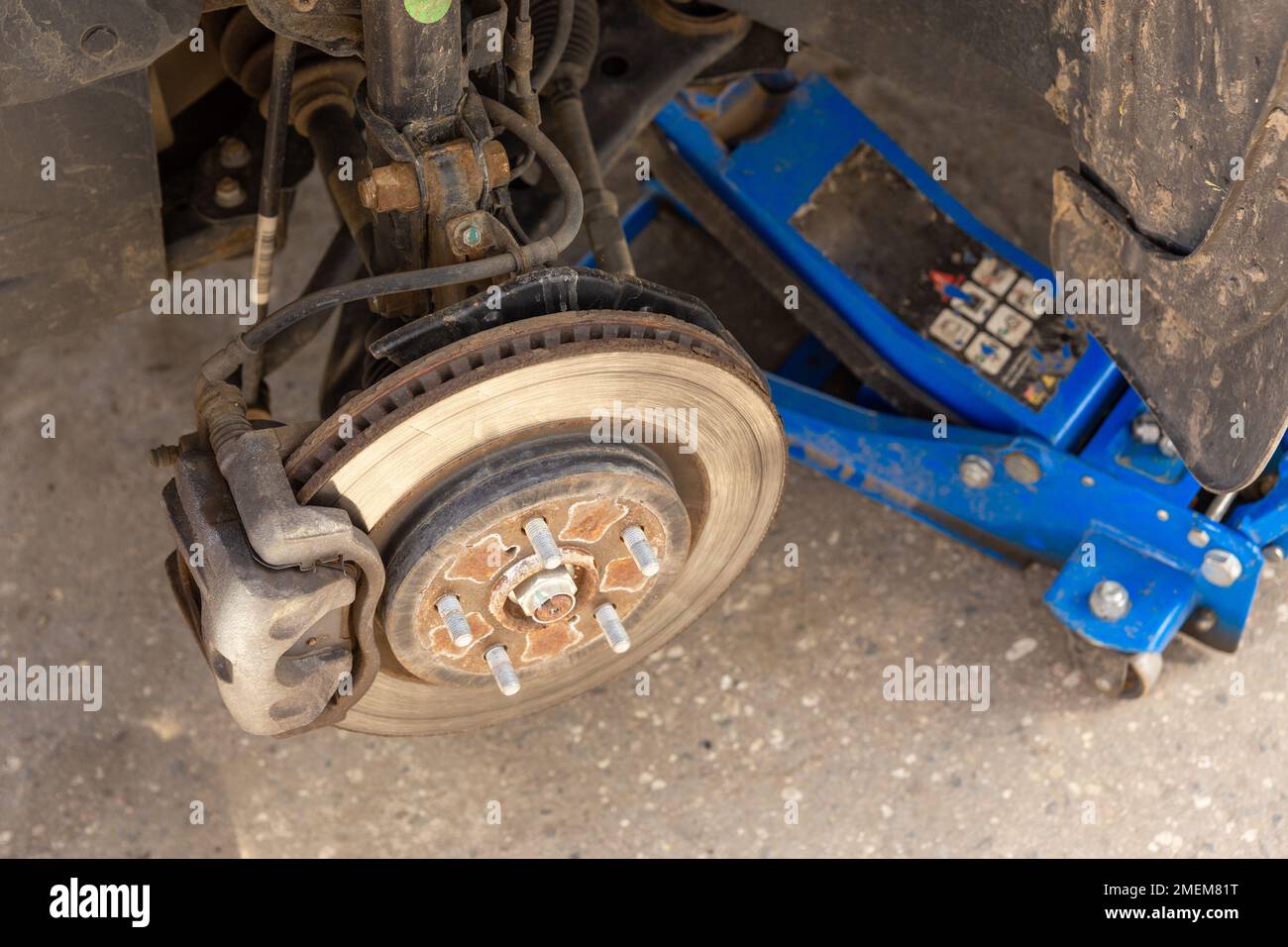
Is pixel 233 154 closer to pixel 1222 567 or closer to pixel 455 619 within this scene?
pixel 455 619

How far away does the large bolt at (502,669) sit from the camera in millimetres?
1229

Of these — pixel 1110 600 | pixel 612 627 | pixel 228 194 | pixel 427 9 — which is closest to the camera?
pixel 427 9

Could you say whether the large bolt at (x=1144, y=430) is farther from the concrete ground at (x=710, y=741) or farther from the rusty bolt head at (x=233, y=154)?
the rusty bolt head at (x=233, y=154)

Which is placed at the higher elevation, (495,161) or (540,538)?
(495,161)

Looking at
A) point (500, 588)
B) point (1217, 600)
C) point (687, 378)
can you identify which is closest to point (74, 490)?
point (500, 588)

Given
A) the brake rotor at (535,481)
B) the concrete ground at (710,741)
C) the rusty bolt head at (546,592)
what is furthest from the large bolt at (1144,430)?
the rusty bolt head at (546,592)

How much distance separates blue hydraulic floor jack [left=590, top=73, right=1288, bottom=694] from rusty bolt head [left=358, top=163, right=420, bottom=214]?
60 centimetres

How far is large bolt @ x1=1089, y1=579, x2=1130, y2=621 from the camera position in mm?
1599

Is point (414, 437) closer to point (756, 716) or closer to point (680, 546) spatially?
point (680, 546)

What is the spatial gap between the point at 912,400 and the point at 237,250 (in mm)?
739

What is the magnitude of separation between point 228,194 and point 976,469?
81 centimetres

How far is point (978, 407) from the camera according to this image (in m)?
1.66

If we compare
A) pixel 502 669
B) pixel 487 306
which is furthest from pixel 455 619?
pixel 487 306

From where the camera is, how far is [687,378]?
3.86 ft
